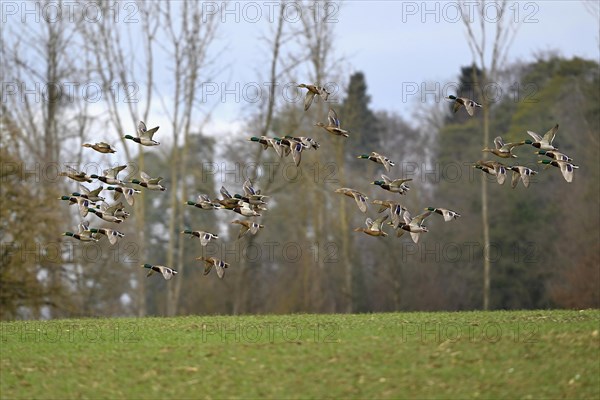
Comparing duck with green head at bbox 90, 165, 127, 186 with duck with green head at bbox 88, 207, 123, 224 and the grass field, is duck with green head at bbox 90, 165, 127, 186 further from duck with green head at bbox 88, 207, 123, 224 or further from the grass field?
the grass field

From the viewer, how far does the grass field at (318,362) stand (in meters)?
13.0

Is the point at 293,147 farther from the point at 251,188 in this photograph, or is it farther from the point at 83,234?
the point at 83,234

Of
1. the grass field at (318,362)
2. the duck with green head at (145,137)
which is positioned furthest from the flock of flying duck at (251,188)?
Answer: the grass field at (318,362)

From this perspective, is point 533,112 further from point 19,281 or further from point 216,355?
point 216,355

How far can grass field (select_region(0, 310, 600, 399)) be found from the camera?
42.8ft

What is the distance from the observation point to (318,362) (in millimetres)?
13828

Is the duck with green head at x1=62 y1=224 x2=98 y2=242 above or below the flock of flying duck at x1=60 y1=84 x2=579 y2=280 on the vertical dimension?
below

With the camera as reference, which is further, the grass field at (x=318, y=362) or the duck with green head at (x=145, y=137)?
the duck with green head at (x=145, y=137)

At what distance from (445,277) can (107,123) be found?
818 inches

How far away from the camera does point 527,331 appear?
15.2 m

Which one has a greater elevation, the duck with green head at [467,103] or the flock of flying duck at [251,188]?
the duck with green head at [467,103]

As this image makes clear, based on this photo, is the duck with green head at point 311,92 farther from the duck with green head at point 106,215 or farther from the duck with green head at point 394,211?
the duck with green head at point 106,215

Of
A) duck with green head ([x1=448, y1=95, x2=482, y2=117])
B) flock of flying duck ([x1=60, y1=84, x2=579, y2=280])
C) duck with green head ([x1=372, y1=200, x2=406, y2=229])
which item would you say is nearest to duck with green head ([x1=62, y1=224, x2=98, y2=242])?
flock of flying duck ([x1=60, y1=84, x2=579, y2=280])

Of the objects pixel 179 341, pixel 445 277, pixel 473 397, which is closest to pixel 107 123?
pixel 445 277
